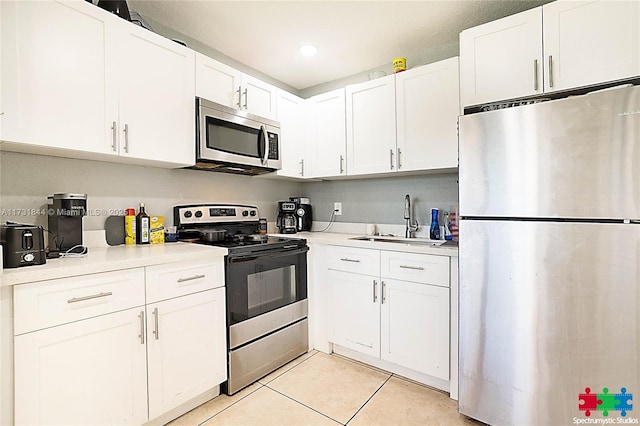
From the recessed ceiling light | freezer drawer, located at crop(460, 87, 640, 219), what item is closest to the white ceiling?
the recessed ceiling light

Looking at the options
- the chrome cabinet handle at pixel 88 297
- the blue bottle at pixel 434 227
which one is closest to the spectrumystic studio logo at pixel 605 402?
the blue bottle at pixel 434 227

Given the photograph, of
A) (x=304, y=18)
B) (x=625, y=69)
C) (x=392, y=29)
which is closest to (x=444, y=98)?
(x=392, y=29)

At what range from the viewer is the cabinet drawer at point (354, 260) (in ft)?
7.22

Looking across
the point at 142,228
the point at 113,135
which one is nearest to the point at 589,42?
the point at 113,135

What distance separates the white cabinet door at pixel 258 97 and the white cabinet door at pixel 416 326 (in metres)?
→ 1.61

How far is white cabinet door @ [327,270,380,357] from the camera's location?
220 cm

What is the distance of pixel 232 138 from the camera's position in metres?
2.26

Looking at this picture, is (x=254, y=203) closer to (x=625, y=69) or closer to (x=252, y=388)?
(x=252, y=388)

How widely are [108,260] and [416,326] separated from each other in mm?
1762

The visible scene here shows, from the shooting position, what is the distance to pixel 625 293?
1.26m

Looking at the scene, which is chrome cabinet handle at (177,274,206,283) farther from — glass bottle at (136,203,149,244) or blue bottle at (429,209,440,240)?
blue bottle at (429,209,440,240)

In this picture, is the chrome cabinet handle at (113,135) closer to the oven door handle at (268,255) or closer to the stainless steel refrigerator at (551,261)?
the oven door handle at (268,255)

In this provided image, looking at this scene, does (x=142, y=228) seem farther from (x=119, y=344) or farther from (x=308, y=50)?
(x=308, y=50)

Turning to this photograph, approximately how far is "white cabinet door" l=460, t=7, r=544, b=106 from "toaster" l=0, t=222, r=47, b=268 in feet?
7.44
